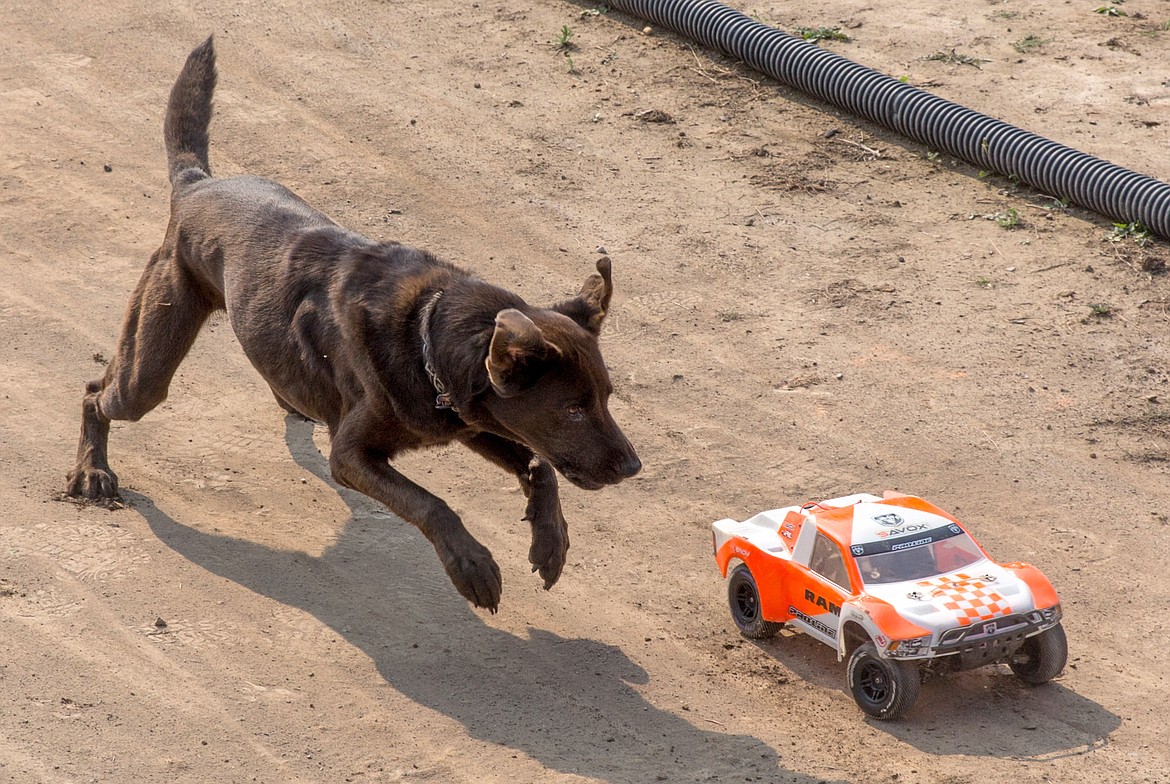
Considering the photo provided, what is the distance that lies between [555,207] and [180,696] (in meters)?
6.76

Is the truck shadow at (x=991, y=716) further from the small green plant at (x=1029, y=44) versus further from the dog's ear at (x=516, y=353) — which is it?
the small green plant at (x=1029, y=44)

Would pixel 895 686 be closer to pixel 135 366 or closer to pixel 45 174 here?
pixel 135 366

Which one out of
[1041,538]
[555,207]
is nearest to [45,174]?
[555,207]

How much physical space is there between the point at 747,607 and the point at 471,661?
5.07 feet

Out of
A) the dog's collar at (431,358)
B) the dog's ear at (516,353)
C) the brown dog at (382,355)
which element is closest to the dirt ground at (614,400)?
the brown dog at (382,355)

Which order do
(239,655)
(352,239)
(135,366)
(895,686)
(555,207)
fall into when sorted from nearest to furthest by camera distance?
1. (895,686)
2. (239,655)
3. (352,239)
4. (135,366)
5. (555,207)

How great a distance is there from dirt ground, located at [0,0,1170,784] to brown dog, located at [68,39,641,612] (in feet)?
2.87

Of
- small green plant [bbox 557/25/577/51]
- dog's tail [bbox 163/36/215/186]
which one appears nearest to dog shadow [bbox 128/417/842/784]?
dog's tail [bbox 163/36/215/186]

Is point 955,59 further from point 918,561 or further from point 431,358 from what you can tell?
point 431,358

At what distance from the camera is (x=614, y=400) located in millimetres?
9992

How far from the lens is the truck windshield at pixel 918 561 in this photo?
273 inches

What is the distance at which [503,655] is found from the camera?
292 inches

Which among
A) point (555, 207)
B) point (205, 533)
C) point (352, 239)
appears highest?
point (352, 239)

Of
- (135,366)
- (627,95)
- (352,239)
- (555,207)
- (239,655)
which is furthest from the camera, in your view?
(627,95)
